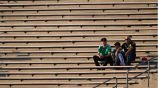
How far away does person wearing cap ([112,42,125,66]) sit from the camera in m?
15.1

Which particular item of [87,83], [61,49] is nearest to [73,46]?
[61,49]

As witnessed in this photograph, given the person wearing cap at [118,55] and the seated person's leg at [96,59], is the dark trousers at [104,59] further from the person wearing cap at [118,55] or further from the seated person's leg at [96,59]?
the person wearing cap at [118,55]

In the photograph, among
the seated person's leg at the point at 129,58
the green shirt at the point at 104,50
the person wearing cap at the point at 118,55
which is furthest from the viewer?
the green shirt at the point at 104,50

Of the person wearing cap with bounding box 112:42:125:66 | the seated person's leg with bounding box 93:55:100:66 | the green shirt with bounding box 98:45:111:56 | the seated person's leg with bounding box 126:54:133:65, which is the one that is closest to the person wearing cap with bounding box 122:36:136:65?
the seated person's leg with bounding box 126:54:133:65

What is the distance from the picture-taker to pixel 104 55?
15.4 meters

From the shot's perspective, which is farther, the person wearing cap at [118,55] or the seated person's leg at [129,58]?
the seated person's leg at [129,58]

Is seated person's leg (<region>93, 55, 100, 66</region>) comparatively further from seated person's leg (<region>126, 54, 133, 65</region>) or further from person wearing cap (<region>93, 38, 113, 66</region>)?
seated person's leg (<region>126, 54, 133, 65</region>)

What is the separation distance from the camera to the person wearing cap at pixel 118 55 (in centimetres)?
1509

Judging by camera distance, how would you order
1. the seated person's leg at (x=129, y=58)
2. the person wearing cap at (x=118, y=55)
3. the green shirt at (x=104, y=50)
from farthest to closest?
the green shirt at (x=104, y=50) → the seated person's leg at (x=129, y=58) → the person wearing cap at (x=118, y=55)

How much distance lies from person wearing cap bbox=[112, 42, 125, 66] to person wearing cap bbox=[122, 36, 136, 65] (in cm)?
14

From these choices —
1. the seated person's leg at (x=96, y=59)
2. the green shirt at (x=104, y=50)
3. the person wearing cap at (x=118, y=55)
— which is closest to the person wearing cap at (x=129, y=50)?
the person wearing cap at (x=118, y=55)

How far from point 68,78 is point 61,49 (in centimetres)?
139

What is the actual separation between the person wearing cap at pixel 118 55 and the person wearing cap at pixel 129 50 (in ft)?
0.46

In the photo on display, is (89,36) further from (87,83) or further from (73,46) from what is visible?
(87,83)
